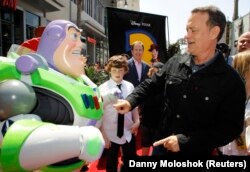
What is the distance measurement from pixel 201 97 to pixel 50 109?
876 mm

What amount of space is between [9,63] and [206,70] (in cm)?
118

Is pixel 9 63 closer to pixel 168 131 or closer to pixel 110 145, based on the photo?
pixel 168 131

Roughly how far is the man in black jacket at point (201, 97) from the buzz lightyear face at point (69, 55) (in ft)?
1.22

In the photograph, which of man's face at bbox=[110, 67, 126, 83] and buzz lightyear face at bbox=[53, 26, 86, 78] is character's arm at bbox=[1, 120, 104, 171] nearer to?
buzz lightyear face at bbox=[53, 26, 86, 78]

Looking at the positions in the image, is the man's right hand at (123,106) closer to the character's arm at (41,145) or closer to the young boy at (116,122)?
the character's arm at (41,145)

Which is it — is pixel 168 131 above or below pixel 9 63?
below

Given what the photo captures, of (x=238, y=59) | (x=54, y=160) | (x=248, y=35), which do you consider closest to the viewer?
(x=54, y=160)

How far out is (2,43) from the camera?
35.1 ft

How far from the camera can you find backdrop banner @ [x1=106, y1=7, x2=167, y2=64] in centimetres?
486

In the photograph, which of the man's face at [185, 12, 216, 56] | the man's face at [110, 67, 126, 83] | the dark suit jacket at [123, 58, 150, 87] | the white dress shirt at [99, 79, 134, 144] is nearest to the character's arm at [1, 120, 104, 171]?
the man's face at [185, 12, 216, 56]

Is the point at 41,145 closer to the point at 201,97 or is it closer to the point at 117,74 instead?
the point at 201,97

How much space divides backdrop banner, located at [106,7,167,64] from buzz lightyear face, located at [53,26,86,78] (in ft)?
8.76

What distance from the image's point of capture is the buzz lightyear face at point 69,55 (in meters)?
2.09

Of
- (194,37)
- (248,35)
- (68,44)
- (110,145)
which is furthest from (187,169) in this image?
(248,35)
